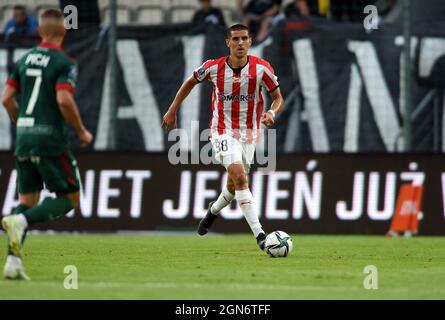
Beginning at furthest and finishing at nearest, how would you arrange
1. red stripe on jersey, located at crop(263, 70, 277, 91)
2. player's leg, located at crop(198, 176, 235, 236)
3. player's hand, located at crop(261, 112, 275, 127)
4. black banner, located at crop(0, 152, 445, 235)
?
black banner, located at crop(0, 152, 445, 235) < player's leg, located at crop(198, 176, 235, 236) < red stripe on jersey, located at crop(263, 70, 277, 91) < player's hand, located at crop(261, 112, 275, 127)

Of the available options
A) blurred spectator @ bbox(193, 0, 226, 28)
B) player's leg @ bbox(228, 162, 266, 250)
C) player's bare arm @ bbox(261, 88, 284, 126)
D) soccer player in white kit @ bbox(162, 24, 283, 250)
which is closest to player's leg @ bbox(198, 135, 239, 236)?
soccer player in white kit @ bbox(162, 24, 283, 250)

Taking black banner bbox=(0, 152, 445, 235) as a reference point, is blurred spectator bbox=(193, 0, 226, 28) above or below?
above

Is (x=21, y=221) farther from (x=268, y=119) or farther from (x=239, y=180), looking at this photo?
(x=239, y=180)

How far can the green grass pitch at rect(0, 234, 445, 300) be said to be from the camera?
873 cm

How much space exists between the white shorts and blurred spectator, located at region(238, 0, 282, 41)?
6.25 m

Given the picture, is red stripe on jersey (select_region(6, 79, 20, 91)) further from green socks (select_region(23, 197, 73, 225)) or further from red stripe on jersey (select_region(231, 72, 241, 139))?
red stripe on jersey (select_region(231, 72, 241, 139))

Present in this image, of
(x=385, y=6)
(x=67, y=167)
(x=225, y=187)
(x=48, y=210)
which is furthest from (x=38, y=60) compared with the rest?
(x=385, y=6)

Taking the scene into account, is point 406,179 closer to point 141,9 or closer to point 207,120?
point 207,120

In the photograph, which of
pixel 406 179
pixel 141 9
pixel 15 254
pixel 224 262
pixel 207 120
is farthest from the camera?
pixel 141 9

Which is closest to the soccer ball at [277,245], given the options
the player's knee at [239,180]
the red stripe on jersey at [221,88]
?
the player's knee at [239,180]

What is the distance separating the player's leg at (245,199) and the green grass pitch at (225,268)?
0.27 meters

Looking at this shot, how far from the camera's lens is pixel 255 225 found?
39.7 feet
